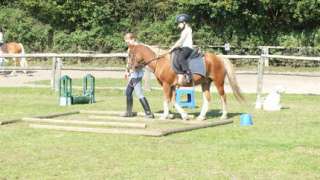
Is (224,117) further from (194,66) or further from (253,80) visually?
(253,80)

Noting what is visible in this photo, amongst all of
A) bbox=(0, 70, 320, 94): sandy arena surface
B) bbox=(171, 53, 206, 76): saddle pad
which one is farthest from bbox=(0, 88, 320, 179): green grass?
bbox=(0, 70, 320, 94): sandy arena surface

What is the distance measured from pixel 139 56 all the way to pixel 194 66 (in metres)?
1.19

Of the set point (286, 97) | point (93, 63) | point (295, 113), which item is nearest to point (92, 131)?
point (295, 113)

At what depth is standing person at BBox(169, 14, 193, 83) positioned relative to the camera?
1514cm

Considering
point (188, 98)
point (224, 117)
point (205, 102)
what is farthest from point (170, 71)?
point (188, 98)

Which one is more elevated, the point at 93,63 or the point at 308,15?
the point at 308,15

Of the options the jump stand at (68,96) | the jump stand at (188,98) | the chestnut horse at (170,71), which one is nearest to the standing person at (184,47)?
the chestnut horse at (170,71)

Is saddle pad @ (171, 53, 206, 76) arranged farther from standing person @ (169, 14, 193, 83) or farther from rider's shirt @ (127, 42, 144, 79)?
rider's shirt @ (127, 42, 144, 79)

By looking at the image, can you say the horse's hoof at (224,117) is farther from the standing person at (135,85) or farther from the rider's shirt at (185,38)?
the rider's shirt at (185,38)

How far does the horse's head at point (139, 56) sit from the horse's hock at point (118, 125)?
1.17 meters

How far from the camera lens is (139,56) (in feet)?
51.5

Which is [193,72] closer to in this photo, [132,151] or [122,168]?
[132,151]

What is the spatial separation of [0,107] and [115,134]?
6697 millimetres

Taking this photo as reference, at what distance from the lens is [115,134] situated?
13234 millimetres
